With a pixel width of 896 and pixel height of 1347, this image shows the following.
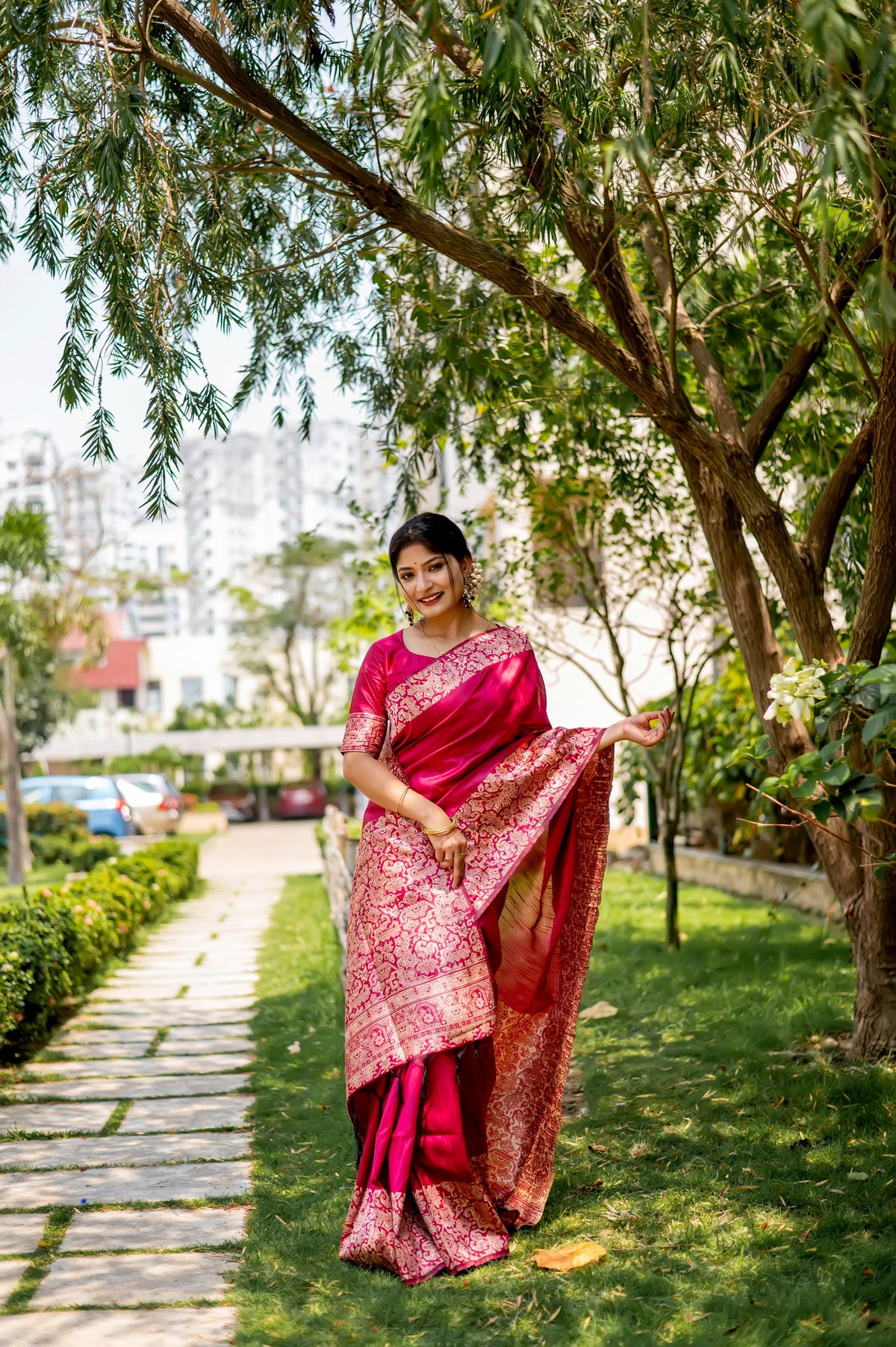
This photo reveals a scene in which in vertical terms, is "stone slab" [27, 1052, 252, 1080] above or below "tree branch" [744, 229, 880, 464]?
below

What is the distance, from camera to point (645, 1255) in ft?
9.81

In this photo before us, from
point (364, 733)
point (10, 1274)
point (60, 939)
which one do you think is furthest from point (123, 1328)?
point (60, 939)

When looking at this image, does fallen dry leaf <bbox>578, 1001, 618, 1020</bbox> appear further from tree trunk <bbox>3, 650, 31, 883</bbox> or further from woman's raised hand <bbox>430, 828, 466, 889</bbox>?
tree trunk <bbox>3, 650, 31, 883</bbox>

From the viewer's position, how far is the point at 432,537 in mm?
3344

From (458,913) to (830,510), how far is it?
210 cm

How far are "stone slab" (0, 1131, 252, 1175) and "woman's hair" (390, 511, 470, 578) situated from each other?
2068 millimetres

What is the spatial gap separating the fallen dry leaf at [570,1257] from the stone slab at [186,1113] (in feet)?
5.60

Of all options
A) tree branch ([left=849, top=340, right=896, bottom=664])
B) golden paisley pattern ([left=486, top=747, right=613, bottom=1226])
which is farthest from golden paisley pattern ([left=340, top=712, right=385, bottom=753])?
tree branch ([left=849, top=340, right=896, bottom=664])

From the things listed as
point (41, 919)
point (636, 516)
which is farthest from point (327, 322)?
point (41, 919)

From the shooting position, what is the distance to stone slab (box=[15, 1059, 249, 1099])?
16.0 feet

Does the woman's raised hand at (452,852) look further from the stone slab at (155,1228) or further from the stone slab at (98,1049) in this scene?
the stone slab at (98,1049)

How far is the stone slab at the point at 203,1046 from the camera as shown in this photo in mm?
5613

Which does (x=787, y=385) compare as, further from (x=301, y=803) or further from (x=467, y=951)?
(x=301, y=803)

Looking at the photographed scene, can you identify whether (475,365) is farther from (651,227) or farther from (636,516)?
(636,516)
